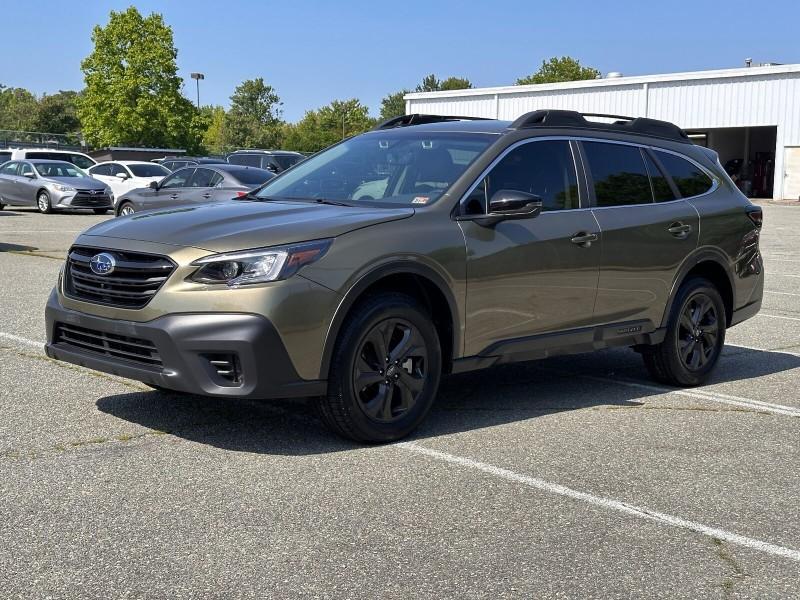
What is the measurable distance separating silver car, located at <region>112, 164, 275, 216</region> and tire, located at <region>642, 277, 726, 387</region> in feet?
38.4

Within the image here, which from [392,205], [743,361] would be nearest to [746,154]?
[743,361]

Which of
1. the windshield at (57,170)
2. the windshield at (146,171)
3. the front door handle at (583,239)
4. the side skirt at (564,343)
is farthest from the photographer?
the windshield at (146,171)

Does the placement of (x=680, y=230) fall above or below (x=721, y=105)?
below

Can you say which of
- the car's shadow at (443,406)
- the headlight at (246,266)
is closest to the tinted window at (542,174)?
the car's shadow at (443,406)

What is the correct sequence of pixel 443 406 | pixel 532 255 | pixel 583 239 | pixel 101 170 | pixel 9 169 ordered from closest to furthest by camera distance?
1. pixel 532 255
2. pixel 583 239
3. pixel 443 406
4. pixel 9 169
5. pixel 101 170

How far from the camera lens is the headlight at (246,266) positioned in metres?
5.16

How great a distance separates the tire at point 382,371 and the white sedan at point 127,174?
955 inches

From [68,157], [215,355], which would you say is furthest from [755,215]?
[68,157]

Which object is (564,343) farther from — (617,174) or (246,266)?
(246,266)

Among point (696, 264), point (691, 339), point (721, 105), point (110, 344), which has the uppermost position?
point (721, 105)

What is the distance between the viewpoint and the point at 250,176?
19250 mm

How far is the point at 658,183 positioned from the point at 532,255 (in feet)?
5.31

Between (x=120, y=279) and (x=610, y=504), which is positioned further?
(x=120, y=279)

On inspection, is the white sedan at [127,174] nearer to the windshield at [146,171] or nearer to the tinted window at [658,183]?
the windshield at [146,171]
